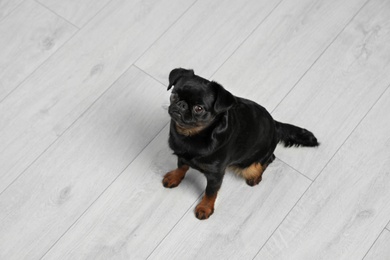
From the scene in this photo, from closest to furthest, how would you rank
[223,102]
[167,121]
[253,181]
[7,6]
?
[223,102] → [253,181] → [167,121] → [7,6]

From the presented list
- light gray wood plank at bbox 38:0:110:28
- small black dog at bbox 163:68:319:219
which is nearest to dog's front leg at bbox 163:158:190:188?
small black dog at bbox 163:68:319:219

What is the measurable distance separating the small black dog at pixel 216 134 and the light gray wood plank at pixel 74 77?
25.6 inches

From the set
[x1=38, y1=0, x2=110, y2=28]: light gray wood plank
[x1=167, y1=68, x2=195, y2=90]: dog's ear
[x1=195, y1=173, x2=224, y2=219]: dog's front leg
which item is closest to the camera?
[x1=167, y1=68, x2=195, y2=90]: dog's ear

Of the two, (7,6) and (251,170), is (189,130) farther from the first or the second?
(7,6)

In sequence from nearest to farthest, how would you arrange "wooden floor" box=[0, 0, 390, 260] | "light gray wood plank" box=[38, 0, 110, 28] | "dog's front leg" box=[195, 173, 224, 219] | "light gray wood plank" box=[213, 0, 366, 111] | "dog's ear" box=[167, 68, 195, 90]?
"dog's ear" box=[167, 68, 195, 90], "dog's front leg" box=[195, 173, 224, 219], "wooden floor" box=[0, 0, 390, 260], "light gray wood plank" box=[213, 0, 366, 111], "light gray wood plank" box=[38, 0, 110, 28]

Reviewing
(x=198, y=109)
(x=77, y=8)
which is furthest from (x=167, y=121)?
(x=77, y=8)

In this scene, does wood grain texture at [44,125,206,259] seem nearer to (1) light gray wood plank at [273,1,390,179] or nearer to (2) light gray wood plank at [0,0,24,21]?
(1) light gray wood plank at [273,1,390,179]

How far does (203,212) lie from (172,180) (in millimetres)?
211

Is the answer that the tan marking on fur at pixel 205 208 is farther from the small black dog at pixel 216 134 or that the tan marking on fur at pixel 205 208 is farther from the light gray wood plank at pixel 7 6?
the light gray wood plank at pixel 7 6

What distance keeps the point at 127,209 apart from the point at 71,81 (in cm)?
78

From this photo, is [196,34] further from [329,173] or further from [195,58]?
[329,173]

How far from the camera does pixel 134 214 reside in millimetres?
2279

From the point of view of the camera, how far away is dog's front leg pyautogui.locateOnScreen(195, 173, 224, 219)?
6.95 ft

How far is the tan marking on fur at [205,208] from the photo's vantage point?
2.22 m
